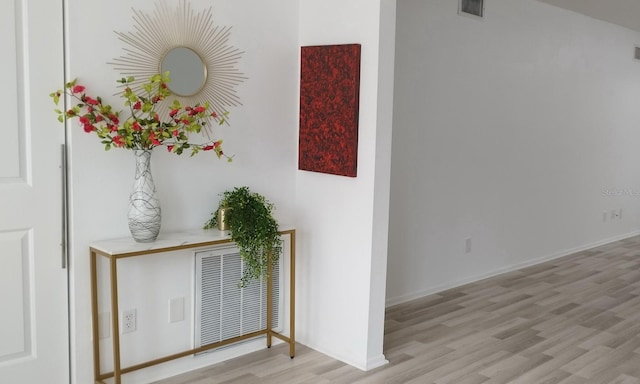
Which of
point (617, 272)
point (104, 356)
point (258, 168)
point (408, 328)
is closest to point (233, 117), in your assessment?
point (258, 168)

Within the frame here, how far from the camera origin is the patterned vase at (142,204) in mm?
2861

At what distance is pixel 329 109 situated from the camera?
11.4 ft

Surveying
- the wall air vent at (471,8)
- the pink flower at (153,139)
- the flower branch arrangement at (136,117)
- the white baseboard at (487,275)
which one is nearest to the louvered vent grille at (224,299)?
the flower branch arrangement at (136,117)

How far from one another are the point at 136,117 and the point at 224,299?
3.57 feet

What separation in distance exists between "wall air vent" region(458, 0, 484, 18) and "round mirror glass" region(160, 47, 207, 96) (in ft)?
7.64

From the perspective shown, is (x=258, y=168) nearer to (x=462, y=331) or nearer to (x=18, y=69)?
(x=18, y=69)

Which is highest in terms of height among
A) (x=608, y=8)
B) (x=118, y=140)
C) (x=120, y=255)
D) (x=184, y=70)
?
(x=608, y=8)

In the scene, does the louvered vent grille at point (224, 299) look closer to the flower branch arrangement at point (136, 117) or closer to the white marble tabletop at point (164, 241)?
the white marble tabletop at point (164, 241)

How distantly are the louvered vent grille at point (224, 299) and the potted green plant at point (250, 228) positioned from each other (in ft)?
0.27

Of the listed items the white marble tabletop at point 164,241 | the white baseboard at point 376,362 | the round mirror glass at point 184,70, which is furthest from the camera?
the white baseboard at point 376,362

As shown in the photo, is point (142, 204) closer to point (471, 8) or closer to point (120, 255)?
point (120, 255)

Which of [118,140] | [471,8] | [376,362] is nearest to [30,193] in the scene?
[118,140]

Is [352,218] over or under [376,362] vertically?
over

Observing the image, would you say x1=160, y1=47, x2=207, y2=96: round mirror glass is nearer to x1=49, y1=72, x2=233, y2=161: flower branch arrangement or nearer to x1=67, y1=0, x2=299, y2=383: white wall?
x1=49, y1=72, x2=233, y2=161: flower branch arrangement
